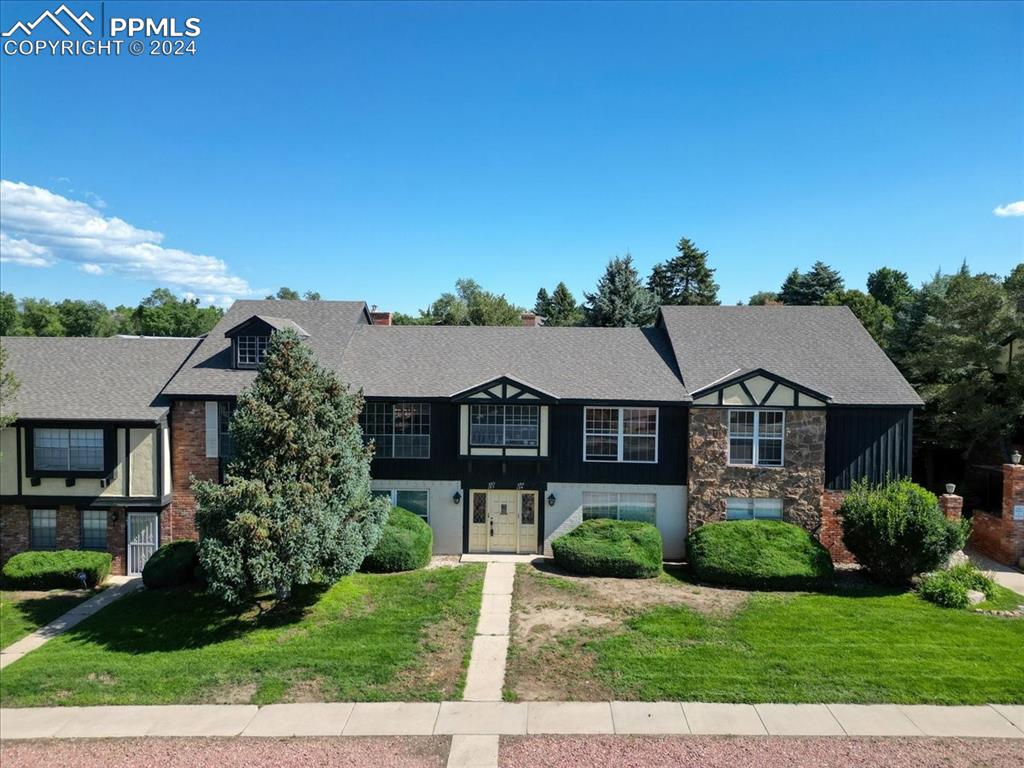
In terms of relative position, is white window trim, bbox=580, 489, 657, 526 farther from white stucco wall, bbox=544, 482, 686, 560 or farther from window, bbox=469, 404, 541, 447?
window, bbox=469, 404, 541, 447

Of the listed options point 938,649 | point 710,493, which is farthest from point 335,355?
point 938,649

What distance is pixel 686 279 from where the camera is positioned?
56.2 meters

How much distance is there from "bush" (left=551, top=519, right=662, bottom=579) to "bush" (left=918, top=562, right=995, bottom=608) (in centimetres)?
665

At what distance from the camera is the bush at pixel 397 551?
17828mm

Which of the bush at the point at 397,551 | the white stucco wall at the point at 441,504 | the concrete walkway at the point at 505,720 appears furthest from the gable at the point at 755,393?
the concrete walkway at the point at 505,720

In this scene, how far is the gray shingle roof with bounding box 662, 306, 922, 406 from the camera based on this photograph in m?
19.9

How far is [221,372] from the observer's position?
20281mm

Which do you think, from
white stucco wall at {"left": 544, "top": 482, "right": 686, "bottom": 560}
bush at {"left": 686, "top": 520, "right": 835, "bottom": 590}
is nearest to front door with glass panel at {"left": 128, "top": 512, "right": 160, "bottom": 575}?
white stucco wall at {"left": 544, "top": 482, "right": 686, "bottom": 560}

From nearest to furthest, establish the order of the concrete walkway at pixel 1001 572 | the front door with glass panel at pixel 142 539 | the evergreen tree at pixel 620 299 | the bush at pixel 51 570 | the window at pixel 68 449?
the bush at pixel 51 570 → the concrete walkway at pixel 1001 572 → the window at pixel 68 449 → the front door with glass panel at pixel 142 539 → the evergreen tree at pixel 620 299

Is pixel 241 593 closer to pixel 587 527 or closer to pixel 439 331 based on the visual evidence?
pixel 587 527

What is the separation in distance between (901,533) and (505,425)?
36.1ft

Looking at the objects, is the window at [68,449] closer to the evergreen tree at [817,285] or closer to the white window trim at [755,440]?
the white window trim at [755,440]

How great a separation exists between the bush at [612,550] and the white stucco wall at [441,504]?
327 cm

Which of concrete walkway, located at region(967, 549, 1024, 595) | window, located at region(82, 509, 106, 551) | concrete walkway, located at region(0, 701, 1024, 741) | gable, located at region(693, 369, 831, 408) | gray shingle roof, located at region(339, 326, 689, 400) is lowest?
concrete walkway, located at region(967, 549, 1024, 595)
